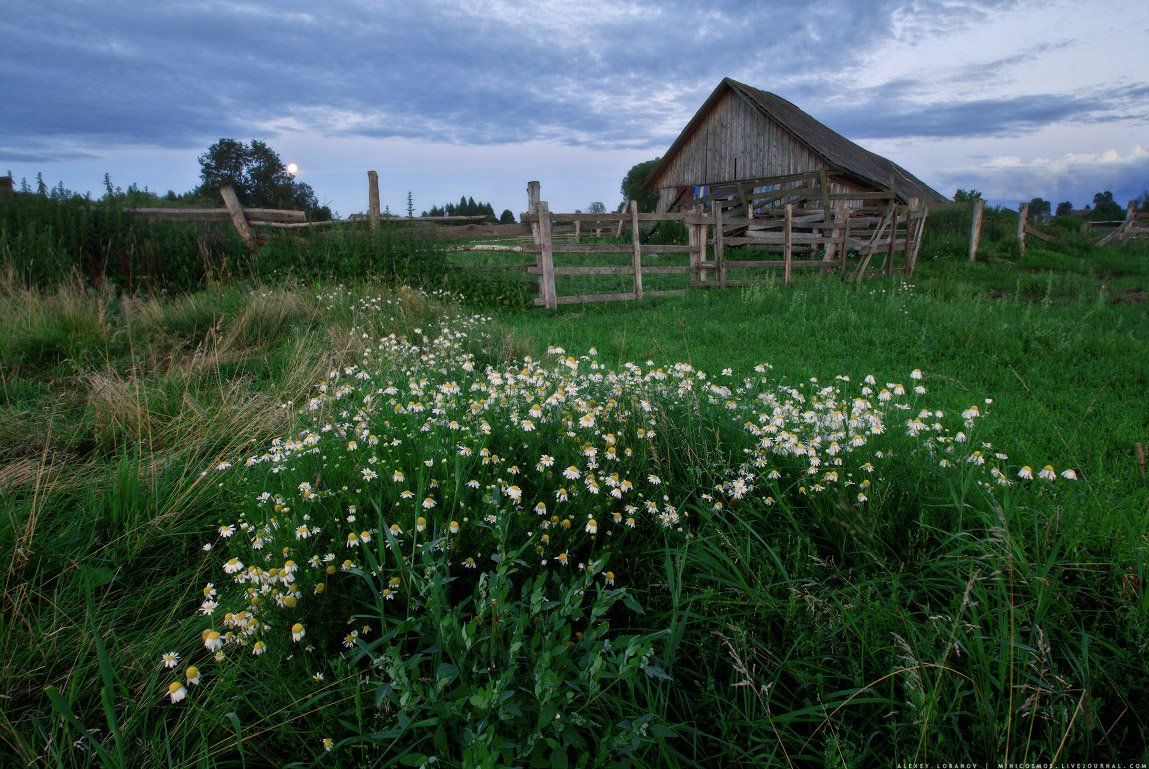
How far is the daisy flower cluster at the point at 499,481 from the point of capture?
7.50ft

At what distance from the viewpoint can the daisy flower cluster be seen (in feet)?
7.50

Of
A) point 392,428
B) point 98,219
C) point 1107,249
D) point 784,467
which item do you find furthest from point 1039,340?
point 1107,249

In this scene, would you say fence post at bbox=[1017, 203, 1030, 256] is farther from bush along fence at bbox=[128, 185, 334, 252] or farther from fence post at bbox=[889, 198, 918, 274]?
bush along fence at bbox=[128, 185, 334, 252]

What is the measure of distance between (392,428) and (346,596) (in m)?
1.13

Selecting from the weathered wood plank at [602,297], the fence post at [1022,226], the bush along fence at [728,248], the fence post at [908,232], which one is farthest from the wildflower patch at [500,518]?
the fence post at [1022,226]

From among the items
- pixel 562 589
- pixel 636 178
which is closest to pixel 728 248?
pixel 562 589

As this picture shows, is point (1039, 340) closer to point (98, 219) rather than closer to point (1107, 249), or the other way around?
point (98, 219)

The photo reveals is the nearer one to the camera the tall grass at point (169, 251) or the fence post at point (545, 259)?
the tall grass at point (169, 251)

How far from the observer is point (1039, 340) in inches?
296

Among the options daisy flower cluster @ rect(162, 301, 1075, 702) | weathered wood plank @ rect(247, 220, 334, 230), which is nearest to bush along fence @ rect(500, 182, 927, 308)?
weathered wood plank @ rect(247, 220, 334, 230)

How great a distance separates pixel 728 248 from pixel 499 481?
22075mm

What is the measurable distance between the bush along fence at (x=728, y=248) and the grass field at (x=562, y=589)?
7445mm

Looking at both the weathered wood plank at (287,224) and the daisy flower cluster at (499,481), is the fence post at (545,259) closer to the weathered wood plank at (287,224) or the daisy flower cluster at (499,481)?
the weathered wood plank at (287,224)

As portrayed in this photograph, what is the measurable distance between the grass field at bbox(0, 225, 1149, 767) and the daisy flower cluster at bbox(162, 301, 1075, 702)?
0.08 feet
